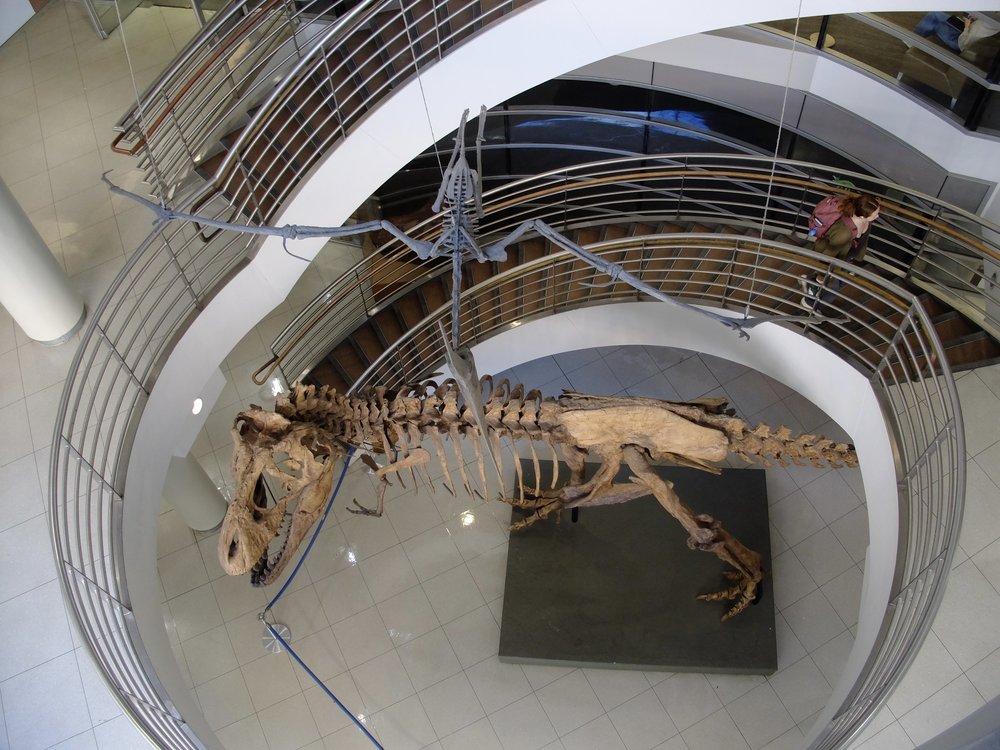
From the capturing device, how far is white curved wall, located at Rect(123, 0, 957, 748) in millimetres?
5832

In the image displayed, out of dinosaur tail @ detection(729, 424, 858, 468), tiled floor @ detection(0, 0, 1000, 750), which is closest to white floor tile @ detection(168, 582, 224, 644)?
tiled floor @ detection(0, 0, 1000, 750)

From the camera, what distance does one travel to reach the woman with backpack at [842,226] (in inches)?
255

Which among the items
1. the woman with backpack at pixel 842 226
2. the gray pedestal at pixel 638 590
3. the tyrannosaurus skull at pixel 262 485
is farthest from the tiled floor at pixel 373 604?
the tyrannosaurus skull at pixel 262 485

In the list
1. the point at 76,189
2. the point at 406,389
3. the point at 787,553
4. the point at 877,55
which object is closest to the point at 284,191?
the point at 406,389

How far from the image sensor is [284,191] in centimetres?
639

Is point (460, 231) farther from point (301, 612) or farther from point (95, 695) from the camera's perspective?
point (301, 612)

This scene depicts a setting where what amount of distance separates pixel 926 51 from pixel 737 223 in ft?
5.97

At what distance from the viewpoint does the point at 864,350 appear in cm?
705

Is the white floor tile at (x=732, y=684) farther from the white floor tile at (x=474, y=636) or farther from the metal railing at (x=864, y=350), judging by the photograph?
the metal railing at (x=864, y=350)

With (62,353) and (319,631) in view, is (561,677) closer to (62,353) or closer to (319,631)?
(319,631)

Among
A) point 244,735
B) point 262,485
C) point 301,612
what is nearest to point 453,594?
point 301,612

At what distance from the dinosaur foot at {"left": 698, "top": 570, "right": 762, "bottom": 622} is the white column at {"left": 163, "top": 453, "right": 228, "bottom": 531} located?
164 inches

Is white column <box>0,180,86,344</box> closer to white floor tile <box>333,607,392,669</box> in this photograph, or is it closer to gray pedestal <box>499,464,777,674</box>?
white floor tile <box>333,607,392,669</box>

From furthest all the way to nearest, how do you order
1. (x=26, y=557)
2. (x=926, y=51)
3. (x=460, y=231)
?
(x=926, y=51), (x=26, y=557), (x=460, y=231)
